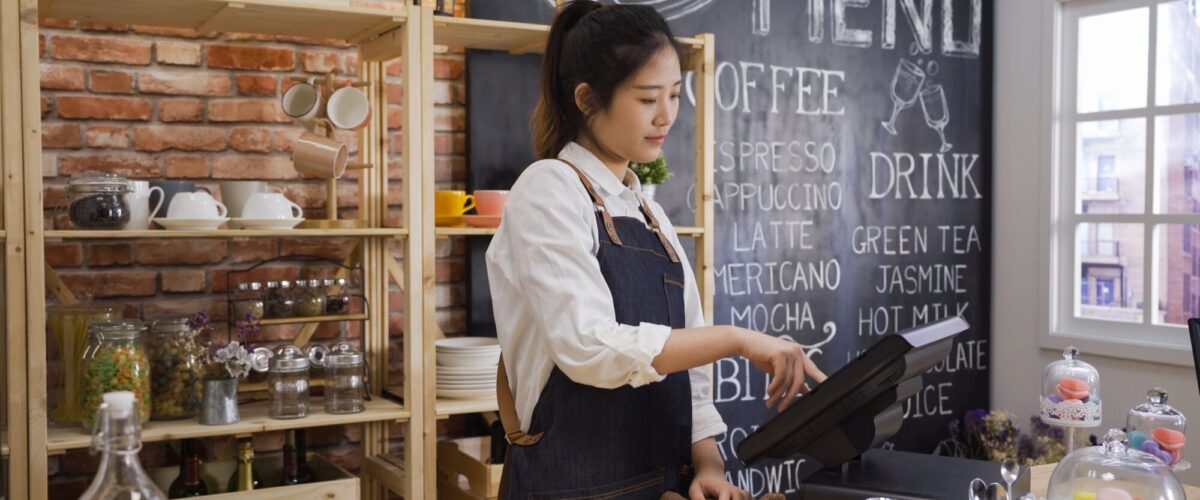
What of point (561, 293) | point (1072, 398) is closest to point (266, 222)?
point (561, 293)

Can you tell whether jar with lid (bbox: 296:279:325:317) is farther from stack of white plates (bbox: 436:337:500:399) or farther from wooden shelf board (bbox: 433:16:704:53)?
wooden shelf board (bbox: 433:16:704:53)

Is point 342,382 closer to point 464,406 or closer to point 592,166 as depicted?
point 464,406

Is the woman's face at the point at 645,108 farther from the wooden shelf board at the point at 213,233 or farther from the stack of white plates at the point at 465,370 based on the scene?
the stack of white plates at the point at 465,370

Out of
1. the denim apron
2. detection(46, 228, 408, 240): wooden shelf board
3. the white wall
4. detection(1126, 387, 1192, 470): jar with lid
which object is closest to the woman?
the denim apron

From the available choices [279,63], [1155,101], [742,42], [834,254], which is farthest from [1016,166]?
[279,63]

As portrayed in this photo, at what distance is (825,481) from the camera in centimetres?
131

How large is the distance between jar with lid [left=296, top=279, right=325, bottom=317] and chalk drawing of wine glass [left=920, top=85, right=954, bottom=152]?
2.42m

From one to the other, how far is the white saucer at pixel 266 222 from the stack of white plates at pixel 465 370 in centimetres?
53

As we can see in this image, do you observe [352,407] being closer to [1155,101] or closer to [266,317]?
[266,317]

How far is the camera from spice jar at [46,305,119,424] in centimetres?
247

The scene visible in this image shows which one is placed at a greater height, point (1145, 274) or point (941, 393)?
point (1145, 274)

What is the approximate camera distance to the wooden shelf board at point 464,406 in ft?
9.12

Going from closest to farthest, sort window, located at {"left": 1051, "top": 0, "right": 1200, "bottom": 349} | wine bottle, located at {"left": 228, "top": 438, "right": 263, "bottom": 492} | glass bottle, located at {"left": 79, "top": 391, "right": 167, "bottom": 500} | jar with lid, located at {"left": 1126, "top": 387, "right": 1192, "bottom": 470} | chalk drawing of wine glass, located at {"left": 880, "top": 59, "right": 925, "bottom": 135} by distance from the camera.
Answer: glass bottle, located at {"left": 79, "top": 391, "right": 167, "bottom": 500} → jar with lid, located at {"left": 1126, "top": 387, "right": 1192, "bottom": 470} → wine bottle, located at {"left": 228, "top": 438, "right": 263, "bottom": 492} → window, located at {"left": 1051, "top": 0, "right": 1200, "bottom": 349} → chalk drawing of wine glass, located at {"left": 880, "top": 59, "right": 925, "bottom": 135}

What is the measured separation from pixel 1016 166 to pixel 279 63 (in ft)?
9.02
